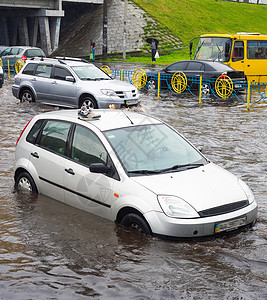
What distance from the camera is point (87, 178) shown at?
639cm

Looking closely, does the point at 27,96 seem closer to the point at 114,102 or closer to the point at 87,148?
the point at 114,102

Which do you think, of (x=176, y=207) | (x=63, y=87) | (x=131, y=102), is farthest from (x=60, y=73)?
(x=176, y=207)

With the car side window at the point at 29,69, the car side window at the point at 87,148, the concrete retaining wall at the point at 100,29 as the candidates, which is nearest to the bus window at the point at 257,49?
the car side window at the point at 29,69

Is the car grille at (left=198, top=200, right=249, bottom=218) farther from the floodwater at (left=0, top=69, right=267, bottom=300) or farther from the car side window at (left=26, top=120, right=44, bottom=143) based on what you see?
the car side window at (left=26, top=120, right=44, bottom=143)

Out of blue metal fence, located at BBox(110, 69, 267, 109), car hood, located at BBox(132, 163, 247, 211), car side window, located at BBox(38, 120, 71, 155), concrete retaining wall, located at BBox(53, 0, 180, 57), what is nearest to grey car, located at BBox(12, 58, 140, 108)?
blue metal fence, located at BBox(110, 69, 267, 109)

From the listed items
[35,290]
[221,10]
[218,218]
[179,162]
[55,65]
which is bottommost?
[35,290]

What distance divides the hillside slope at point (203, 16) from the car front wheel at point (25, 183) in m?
40.9

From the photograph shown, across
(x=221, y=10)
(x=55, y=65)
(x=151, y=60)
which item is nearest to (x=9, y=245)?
(x=55, y=65)

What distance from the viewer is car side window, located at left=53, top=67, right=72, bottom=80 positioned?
16.3 m

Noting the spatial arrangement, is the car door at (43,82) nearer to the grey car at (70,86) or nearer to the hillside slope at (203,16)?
the grey car at (70,86)

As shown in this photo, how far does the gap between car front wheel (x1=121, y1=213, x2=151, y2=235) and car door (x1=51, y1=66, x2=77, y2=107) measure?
10462mm

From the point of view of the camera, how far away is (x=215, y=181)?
20.2 feet

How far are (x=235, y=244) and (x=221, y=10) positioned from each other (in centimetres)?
5697

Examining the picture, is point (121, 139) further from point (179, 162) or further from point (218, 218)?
point (218, 218)
